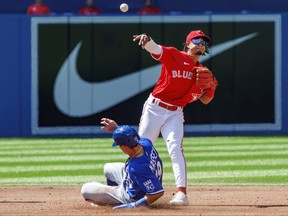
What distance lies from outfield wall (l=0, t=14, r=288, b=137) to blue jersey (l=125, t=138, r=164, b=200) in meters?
9.54

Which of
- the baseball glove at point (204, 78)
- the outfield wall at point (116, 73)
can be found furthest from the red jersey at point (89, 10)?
the baseball glove at point (204, 78)

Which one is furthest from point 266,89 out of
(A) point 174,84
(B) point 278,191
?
(A) point 174,84

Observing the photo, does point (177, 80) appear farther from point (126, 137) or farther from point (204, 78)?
point (126, 137)

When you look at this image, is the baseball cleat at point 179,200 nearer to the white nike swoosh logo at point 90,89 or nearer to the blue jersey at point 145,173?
the blue jersey at point 145,173

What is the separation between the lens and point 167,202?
900cm

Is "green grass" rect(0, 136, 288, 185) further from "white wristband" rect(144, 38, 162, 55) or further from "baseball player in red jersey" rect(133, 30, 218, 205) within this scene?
"white wristband" rect(144, 38, 162, 55)

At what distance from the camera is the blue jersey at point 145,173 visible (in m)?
8.04

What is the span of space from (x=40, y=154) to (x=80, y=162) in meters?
1.40

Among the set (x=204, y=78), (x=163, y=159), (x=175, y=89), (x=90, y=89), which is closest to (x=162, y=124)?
(x=175, y=89)

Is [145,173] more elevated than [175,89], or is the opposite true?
[175,89]

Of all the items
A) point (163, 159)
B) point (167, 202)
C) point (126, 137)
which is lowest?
point (167, 202)

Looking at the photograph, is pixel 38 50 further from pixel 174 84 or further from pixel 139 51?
pixel 174 84

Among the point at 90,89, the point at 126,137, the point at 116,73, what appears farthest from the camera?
the point at 116,73

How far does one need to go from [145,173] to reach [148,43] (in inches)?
49.5
